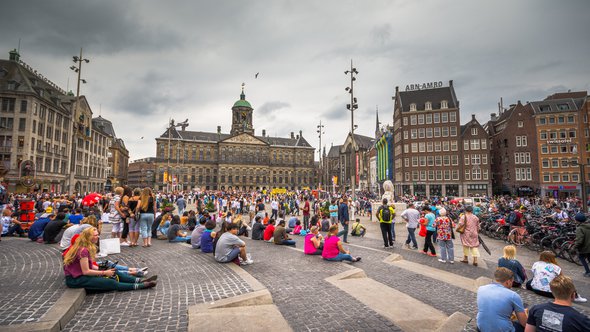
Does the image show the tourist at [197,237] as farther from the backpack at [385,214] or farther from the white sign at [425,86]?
the white sign at [425,86]

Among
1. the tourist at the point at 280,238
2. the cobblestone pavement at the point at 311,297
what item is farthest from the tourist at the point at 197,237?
the tourist at the point at 280,238

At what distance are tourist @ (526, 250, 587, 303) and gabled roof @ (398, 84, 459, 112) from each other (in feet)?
177

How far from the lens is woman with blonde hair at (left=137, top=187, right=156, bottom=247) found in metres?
8.94

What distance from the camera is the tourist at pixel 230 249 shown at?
25.0ft

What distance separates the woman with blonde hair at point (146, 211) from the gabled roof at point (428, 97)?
180ft

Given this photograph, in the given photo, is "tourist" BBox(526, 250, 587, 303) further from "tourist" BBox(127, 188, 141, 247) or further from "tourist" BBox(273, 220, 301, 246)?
"tourist" BBox(127, 188, 141, 247)

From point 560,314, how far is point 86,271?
6.68 meters

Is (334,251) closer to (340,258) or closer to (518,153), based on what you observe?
(340,258)

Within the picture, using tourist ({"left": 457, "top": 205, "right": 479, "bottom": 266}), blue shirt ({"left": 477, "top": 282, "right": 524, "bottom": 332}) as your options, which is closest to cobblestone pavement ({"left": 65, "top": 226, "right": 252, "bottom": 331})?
blue shirt ({"left": 477, "top": 282, "right": 524, "bottom": 332})

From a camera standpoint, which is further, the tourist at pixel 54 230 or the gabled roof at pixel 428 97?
the gabled roof at pixel 428 97

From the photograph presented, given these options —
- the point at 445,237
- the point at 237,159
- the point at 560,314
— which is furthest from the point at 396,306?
the point at 237,159

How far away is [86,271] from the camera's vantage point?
5027 millimetres

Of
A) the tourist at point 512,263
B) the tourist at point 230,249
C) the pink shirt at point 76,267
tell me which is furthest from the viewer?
the tourist at point 230,249

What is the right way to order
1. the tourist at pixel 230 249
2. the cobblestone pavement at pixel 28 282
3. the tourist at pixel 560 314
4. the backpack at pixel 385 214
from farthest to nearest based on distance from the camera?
the backpack at pixel 385 214 → the tourist at pixel 230 249 → the cobblestone pavement at pixel 28 282 → the tourist at pixel 560 314
